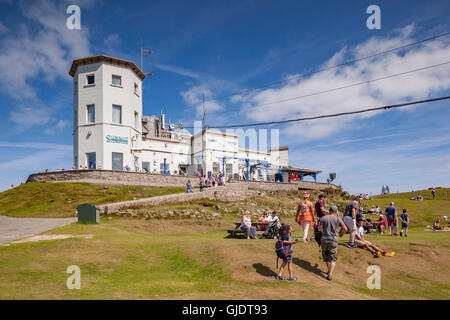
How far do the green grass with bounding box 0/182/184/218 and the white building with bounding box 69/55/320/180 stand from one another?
701 centimetres

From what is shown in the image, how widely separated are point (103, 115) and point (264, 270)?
107 feet

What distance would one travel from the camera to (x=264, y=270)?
384 inches

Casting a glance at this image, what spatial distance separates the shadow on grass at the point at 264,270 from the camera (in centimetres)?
952

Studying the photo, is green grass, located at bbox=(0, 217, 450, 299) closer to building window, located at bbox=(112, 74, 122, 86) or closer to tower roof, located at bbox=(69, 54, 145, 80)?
building window, located at bbox=(112, 74, 122, 86)

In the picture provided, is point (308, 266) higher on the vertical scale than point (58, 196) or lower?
lower

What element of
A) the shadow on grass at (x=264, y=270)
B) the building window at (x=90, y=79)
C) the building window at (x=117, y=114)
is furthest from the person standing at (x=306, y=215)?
the building window at (x=90, y=79)

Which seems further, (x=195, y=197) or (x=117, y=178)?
(x=117, y=178)

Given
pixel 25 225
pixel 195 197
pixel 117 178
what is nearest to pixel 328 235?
pixel 25 225

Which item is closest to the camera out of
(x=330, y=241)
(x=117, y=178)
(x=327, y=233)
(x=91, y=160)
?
(x=330, y=241)

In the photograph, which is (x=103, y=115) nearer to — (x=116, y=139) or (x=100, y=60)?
(x=116, y=139)

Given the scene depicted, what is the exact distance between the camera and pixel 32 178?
3447 centimetres

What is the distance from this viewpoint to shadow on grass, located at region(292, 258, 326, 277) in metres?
9.84
